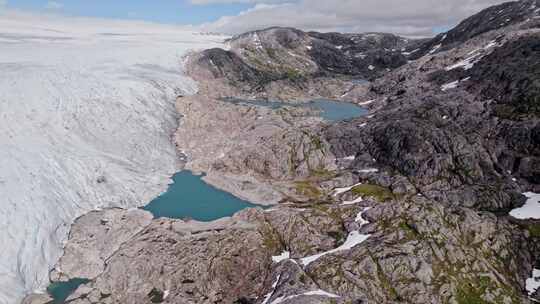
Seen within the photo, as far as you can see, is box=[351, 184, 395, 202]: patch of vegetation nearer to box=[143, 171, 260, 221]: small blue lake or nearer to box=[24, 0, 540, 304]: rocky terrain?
box=[24, 0, 540, 304]: rocky terrain

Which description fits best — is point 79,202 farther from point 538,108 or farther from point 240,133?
point 538,108

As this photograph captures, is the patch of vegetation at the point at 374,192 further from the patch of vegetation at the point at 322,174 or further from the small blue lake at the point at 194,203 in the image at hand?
the small blue lake at the point at 194,203

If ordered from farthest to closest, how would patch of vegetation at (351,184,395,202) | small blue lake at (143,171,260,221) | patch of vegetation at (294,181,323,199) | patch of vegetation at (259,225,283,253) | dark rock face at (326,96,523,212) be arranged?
patch of vegetation at (294,181,323,199), dark rock face at (326,96,523,212), patch of vegetation at (351,184,395,202), small blue lake at (143,171,260,221), patch of vegetation at (259,225,283,253)

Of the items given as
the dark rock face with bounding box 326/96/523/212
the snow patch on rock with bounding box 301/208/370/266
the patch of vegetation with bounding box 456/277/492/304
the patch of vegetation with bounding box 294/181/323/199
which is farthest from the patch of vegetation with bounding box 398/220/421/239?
the patch of vegetation with bounding box 294/181/323/199

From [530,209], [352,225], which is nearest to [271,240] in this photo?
[352,225]

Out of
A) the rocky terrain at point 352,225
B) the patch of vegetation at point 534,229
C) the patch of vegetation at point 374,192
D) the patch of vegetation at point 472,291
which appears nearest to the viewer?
the patch of vegetation at point 472,291

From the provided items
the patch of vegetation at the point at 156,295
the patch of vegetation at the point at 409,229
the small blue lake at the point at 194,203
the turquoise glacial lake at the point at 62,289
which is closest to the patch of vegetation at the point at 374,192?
the patch of vegetation at the point at 409,229
